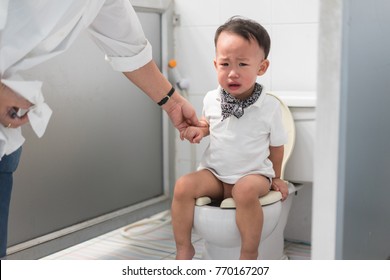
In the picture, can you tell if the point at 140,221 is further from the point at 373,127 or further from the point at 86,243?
the point at 373,127

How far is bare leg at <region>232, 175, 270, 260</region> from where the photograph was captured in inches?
61.1

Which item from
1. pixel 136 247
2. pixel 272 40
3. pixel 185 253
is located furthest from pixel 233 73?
pixel 136 247

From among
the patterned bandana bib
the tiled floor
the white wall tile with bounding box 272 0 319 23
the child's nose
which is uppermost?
the white wall tile with bounding box 272 0 319 23

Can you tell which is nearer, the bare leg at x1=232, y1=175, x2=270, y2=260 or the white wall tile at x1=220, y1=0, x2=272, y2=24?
the bare leg at x1=232, y1=175, x2=270, y2=260

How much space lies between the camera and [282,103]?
1.81m

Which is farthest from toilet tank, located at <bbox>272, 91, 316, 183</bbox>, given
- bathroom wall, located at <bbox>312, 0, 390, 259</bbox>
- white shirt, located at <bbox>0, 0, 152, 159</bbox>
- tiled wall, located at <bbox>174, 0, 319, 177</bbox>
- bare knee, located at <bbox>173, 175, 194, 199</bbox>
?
white shirt, located at <bbox>0, 0, 152, 159</bbox>

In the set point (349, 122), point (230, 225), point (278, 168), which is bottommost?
point (230, 225)

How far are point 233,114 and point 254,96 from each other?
8 centimetres

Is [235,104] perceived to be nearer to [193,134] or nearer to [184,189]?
[193,134]

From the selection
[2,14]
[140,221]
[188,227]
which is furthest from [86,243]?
[2,14]

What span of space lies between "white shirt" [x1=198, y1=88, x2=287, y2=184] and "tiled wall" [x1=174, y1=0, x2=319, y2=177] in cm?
31

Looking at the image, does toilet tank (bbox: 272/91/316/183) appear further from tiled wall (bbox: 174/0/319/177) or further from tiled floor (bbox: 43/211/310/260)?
tiled floor (bbox: 43/211/310/260)

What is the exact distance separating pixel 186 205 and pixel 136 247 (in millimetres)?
474

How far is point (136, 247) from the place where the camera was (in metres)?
2.01
